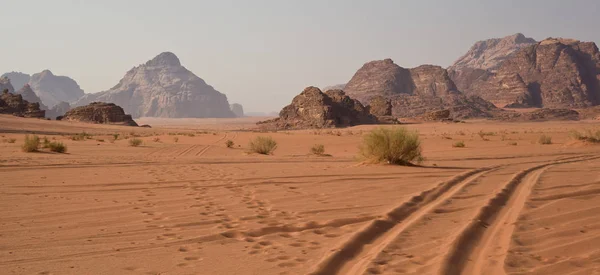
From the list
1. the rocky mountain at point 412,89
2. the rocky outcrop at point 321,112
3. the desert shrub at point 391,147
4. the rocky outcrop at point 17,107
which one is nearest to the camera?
the desert shrub at point 391,147

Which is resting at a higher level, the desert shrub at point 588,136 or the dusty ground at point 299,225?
the desert shrub at point 588,136

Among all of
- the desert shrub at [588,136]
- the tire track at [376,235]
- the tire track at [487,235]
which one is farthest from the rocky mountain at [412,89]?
the tire track at [376,235]

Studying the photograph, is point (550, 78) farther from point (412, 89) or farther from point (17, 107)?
point (17, 107)

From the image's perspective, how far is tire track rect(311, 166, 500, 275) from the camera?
12.8ft

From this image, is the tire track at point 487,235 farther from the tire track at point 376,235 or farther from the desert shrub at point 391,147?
the desert shrub at point 391,147

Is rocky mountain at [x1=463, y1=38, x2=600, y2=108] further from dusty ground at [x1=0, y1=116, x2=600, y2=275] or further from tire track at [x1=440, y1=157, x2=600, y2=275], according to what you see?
tire track at [x1=440, y1=157, x2=600, y2=275]

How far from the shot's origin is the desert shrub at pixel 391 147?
12047 millimetres

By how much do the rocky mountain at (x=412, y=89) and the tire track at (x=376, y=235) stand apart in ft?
268

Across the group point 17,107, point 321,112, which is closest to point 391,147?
point 321,112

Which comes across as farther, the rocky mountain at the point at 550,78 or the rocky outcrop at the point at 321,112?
the rocky mountain at the point at 550,78

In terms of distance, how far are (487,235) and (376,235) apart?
1.14 m

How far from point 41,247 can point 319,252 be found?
2535 mm

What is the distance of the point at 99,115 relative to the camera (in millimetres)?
64812

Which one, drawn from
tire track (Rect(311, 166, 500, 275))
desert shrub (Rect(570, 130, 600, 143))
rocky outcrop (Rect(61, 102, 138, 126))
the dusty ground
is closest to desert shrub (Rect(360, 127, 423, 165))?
the dusty ground
